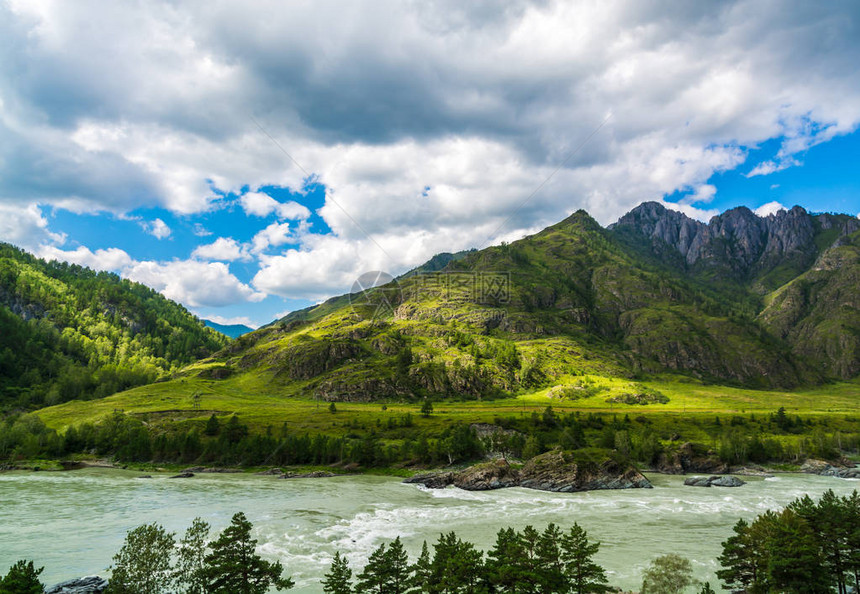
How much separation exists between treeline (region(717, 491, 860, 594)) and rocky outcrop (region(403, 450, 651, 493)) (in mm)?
67136

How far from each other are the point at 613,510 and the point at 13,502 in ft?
371

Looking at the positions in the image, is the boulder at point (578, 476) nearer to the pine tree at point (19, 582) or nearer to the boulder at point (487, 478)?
the boulder at point (487, 478)

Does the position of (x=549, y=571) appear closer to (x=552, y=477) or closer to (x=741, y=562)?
(x=741, y=562)

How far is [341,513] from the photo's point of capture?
76938 millimetres

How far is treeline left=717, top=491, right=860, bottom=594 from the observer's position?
109ft

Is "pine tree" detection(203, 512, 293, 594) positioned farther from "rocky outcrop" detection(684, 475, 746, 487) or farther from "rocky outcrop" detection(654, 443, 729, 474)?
"rocky outcrop" detection(654, 443, 729, 474)

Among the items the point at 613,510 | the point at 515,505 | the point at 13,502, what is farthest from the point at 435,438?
the point at 13,502

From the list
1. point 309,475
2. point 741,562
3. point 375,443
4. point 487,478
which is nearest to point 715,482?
point 487,478

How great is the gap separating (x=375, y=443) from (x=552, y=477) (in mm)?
56692

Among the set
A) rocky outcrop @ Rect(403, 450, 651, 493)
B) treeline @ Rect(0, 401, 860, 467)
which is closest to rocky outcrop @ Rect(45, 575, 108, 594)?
rocky outcrop @ Rect(403, 450, 651, 493)

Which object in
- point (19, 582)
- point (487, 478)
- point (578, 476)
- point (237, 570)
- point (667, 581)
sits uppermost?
point (19, 582)

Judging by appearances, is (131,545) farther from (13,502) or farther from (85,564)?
(13,502)

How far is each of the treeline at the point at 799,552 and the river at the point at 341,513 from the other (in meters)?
12.1

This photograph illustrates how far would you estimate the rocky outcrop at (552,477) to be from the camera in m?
104
